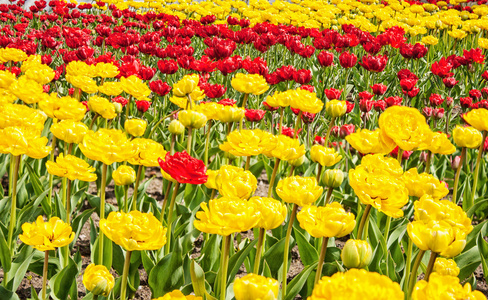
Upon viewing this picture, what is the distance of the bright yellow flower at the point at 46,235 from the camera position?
46.4 inches

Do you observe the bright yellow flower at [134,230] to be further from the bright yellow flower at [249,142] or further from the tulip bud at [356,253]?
the bright yellow flower at [249,142]

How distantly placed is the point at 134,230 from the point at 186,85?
1300mm

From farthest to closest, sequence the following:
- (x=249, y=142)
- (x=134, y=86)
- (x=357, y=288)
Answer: (x=134, y=86) → (x=249, y=142) → (x=357, y=288)

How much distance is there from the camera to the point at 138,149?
1483 millimetres

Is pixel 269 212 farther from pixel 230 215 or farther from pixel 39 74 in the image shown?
pixel 39 74

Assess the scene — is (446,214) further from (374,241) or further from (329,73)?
(329,73)

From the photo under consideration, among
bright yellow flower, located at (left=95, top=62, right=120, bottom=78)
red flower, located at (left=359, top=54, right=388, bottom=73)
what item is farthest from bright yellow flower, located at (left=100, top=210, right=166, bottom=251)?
red flower, located at (left=359, top=54, right=388, bottom=73)

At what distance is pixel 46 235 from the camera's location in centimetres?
119

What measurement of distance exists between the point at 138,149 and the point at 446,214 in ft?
2.99

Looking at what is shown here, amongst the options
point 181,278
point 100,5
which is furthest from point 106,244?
point 100,5

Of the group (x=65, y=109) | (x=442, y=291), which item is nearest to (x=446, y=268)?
(x=442, y=291)

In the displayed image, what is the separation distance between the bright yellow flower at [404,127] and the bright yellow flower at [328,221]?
49cm

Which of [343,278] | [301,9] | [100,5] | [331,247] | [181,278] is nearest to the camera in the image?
[343,278]

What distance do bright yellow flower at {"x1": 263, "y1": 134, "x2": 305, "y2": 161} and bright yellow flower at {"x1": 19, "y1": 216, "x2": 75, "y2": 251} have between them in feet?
2.36
